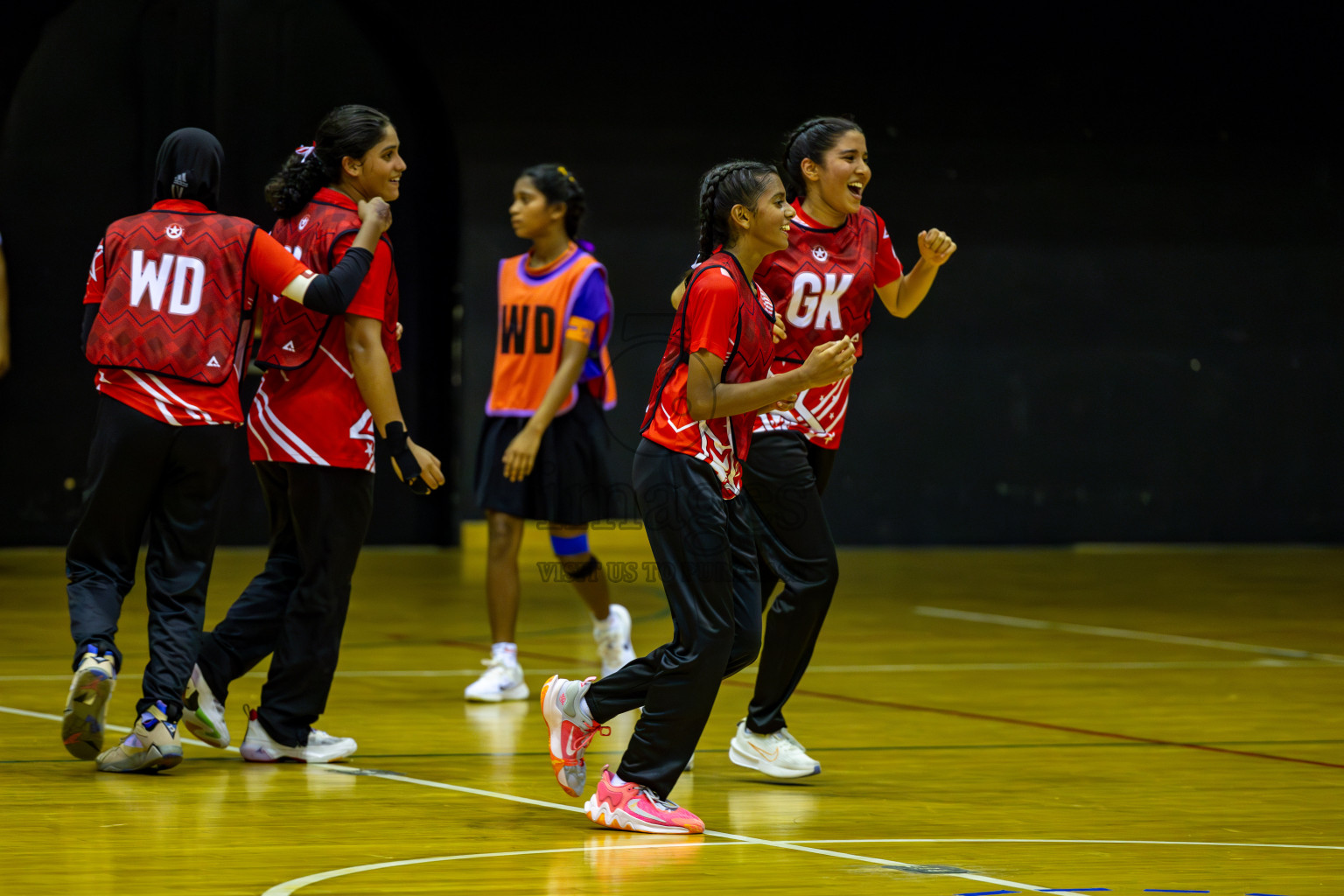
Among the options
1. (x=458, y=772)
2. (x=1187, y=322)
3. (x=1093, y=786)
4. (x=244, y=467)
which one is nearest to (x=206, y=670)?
(x=458, y=772)

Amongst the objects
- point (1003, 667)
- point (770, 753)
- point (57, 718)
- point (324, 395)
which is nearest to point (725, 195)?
point (324, 395)

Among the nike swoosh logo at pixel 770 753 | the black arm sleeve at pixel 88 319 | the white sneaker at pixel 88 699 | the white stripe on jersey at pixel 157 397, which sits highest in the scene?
the black arm sleeve at pixel 88 319

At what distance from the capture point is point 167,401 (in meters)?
4.56

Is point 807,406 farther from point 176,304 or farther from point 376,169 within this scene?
point 176,304

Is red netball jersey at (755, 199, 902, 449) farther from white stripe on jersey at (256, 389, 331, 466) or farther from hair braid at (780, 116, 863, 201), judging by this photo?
white stripe on jersey at (256, 389, 331, 466)

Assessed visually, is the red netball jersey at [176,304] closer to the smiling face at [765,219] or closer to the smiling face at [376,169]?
the smiling face at [376,169]

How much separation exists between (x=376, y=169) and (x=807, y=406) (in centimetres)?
133

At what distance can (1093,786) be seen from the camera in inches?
182

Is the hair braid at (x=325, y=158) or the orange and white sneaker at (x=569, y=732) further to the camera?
the hair braid at (x=325, y=158)

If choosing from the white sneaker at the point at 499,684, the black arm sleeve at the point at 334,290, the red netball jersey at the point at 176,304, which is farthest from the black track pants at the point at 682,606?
the white sneaker at the point at 499,684

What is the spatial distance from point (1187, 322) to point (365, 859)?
1110 cm

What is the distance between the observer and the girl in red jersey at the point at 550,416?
20.5 feet

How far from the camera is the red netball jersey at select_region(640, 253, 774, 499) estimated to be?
400 cm

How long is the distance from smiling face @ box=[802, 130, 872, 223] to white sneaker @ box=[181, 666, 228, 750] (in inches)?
83.6
